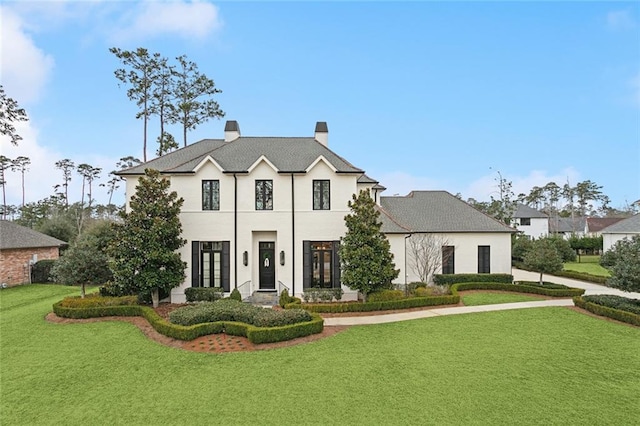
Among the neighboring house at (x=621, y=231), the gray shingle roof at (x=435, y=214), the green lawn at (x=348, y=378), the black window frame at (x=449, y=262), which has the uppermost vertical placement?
the gray shingle roof at (x=435, y=214)

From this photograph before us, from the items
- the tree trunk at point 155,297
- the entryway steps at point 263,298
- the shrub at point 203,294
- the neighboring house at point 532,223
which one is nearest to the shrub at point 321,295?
the entryway steps at point 263,298

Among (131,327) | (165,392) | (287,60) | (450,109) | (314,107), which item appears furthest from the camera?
(314,107)

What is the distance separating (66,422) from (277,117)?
22163mm

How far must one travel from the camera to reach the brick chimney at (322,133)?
856 inches

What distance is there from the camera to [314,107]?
24.6m

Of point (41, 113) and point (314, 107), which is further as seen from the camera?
point (314, 107)

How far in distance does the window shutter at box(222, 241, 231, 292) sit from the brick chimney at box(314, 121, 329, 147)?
9515mm

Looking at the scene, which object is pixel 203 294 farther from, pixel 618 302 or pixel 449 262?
pixel 618 302

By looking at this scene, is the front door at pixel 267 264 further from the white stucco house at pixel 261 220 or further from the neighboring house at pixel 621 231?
the neighboring house at pixel 621 231

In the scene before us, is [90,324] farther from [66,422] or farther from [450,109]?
[450,109]

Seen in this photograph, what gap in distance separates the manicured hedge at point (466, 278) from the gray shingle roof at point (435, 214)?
3006 millimetres

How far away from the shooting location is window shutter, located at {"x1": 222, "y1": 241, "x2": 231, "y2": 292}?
56.2 ft

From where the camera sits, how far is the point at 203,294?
640 inches

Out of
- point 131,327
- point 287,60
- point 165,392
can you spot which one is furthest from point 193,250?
point 287,60
